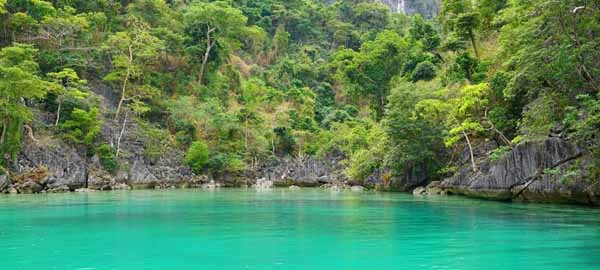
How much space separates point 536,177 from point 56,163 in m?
28.1

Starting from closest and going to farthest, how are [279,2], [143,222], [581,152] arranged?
[143,222]
[581,152]
[279,2]

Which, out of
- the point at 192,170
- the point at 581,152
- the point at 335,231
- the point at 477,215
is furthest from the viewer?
the point at 192,170

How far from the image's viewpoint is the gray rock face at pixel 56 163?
3522 centimetres

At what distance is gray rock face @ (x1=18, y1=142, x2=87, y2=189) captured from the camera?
35.2 meters

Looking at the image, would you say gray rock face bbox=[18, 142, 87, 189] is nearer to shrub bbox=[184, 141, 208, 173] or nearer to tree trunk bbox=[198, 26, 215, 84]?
shrub bbox=[184, 141, 208, 173]

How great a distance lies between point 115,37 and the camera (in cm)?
4506

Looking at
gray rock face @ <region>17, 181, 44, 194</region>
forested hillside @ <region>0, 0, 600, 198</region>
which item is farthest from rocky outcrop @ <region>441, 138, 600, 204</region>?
gray rock face @ <region>17, 181, 44, 194</region>

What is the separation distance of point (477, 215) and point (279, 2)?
2416 inches

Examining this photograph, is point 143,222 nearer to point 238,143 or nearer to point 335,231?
point 335,231

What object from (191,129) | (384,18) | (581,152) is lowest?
(581,152)

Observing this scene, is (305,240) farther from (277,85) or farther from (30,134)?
(277,85)

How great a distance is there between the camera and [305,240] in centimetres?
1124

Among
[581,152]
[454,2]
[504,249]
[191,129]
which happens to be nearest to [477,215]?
[581,152]

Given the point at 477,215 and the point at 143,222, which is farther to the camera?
the point at 477,215
